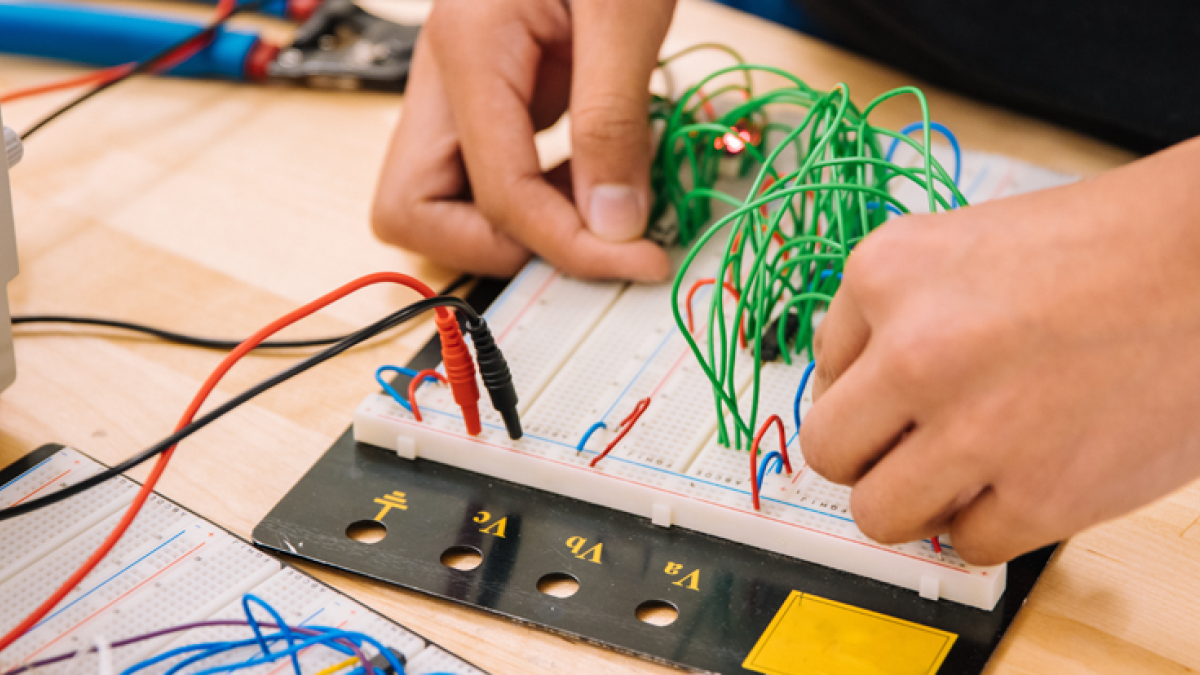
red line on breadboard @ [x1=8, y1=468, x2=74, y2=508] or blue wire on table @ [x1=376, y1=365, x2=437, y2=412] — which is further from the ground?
blue wire on table @ [x1=376, y1=365, x2=437, y2=412]

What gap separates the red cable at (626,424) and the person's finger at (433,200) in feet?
0.89

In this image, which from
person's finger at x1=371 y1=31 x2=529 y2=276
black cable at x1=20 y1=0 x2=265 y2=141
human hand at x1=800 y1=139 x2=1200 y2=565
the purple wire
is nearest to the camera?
human hand at x1=800 y1=139 x2=1200 y2=565

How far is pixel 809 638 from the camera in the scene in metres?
0.68

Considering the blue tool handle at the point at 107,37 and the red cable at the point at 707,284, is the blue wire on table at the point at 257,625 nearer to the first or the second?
the red cable at the point at 707,284

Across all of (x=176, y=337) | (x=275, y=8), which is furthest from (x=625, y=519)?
(x=275, y=8)

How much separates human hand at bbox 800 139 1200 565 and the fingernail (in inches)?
15.4

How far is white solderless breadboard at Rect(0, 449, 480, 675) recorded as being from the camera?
2.20 feet

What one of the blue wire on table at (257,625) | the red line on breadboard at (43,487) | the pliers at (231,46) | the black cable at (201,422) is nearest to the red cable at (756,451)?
the black cable at (201,422)

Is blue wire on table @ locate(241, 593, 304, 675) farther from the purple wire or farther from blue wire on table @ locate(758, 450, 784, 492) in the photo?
blue wire on table @ locate(758, 450, 784, 492)

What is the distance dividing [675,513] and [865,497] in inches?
6.7

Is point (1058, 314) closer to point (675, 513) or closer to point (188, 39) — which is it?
point (675, 513)

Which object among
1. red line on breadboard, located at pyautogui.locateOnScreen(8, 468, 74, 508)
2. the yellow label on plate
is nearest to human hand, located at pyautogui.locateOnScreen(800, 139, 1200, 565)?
the yellow label on plate

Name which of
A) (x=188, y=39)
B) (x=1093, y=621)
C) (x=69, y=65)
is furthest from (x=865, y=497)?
(x=69, y=65)

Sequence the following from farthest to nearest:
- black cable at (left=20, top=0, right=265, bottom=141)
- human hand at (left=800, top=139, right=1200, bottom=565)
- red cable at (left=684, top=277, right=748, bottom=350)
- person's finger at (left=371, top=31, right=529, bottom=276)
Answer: black cable at (left=20, top=0, right=265, bottom=141) < person's finger at (left=371, top=31, right=529, bottom=276) < red cable at (left=684, top=277, right=748, bottom=350) < human hand at (left=800, top=139, right=1200, bottom=565)
